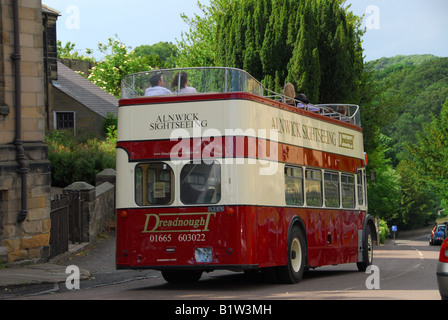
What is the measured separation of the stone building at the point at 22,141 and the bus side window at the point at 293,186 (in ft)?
19.4

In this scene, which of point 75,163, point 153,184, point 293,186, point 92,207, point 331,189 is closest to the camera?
point 153,184

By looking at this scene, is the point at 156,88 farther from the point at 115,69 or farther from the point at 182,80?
the point at 115,69

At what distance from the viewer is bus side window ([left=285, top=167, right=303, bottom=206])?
16.0 m

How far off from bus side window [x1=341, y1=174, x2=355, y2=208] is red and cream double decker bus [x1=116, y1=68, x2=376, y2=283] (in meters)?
3.78

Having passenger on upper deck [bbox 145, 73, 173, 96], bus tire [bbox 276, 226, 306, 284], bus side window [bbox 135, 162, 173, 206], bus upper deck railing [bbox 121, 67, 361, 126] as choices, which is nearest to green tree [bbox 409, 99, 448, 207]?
bus tire [bbox 276, 226, 306, 284]

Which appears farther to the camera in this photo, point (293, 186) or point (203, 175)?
point (293, 186)

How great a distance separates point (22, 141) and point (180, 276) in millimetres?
4875

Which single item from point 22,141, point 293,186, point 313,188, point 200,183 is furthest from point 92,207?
point 200,183

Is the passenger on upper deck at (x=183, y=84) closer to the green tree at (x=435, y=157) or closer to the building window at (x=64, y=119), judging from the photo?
the building window at (x=64, y=119)

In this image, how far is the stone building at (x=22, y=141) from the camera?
→ 18.2 m

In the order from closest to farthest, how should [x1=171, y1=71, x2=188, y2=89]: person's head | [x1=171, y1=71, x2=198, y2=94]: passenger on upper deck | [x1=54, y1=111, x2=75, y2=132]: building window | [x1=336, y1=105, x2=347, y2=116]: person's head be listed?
1. [x1=171, y1=71, x2=198, y2=94]: passenger on upper deck
2. [x1=171, y1=71, x2=188, y2=89]: person's head
3. [x1=336, y1=105, x2=347, y2=116]: person's head
4. [x1=54, y1=111, x2=75, y2=132]: building window

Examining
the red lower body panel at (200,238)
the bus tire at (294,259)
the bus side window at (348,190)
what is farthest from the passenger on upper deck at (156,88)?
the bus side window at (348,190)

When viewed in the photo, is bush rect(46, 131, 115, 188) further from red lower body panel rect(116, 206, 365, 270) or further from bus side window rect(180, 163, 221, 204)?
bus side window rect(180, 163, 221, 204)

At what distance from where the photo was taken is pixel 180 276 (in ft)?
54.7
